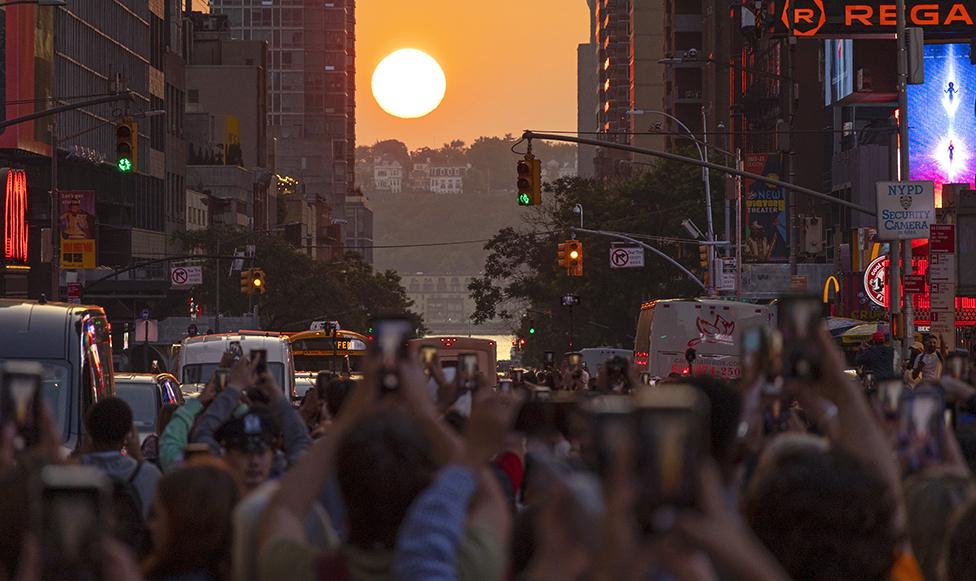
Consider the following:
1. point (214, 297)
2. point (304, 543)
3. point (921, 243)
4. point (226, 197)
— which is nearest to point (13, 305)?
point (304, 543)

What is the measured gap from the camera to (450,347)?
42.1 metres

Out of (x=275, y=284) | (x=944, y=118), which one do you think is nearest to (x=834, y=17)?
(x=944, y=118)

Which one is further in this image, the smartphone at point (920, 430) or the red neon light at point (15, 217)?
the red neon light at point (15, 217)

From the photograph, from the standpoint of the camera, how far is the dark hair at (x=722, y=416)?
4.58 meters

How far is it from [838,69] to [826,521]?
73.4 m

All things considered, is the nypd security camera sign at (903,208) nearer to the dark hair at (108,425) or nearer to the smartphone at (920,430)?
the dark hair at (108,425)

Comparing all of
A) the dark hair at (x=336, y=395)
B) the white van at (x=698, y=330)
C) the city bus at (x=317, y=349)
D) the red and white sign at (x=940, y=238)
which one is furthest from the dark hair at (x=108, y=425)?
the city bus at (x=317, y=349)

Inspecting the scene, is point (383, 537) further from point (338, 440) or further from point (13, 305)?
point (13, 305)

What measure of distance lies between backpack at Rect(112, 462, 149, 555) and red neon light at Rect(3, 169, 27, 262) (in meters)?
60.9

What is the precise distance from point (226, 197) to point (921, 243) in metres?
83.4

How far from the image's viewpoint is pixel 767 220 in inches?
3319

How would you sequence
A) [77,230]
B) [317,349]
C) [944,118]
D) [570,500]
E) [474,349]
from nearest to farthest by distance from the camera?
[570,500], [474,349], [317,349], [77,230], [944,118]

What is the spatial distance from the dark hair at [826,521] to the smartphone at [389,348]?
1.09 m

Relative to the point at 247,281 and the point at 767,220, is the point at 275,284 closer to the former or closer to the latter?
the point at 247,281
